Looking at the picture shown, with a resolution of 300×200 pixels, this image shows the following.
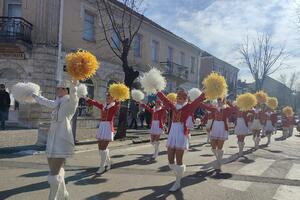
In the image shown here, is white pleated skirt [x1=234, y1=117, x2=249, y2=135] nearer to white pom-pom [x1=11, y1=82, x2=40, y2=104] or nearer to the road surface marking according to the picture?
the road surface marking

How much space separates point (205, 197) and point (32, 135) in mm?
11205

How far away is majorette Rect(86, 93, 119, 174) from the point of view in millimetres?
10500

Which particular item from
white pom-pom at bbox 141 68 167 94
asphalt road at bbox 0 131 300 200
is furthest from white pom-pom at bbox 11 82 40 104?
white pom-pom at bbox 141 68 167 94

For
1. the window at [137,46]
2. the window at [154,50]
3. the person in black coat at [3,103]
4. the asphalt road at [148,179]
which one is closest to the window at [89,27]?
the window at [137,46]

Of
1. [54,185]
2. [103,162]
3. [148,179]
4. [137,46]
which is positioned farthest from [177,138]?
[137,46]

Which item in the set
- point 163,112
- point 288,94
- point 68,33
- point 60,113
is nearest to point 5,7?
point 68,33

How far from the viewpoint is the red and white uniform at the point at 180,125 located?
8.95 m

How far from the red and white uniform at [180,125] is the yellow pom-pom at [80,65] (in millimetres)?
2436

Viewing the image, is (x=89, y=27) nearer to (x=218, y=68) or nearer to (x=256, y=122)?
(x=256, y=122)

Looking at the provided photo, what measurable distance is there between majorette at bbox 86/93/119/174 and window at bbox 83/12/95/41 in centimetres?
1548

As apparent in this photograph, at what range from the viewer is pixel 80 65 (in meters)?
7.02

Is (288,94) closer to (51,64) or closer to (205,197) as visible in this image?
(51,64)

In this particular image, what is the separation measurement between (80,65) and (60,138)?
1.23 m

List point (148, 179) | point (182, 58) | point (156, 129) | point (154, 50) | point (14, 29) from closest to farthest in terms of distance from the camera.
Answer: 1. point (148, 179)
2. point (156, 129)
3. point (14, 29)
4. point (154, 50)
5. point (182, 58)
